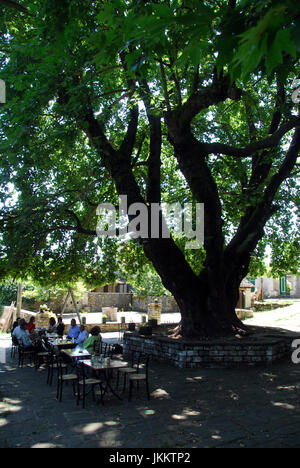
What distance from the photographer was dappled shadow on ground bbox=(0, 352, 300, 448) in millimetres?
5562

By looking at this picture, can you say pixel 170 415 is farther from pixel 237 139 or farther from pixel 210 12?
pixel 237 139

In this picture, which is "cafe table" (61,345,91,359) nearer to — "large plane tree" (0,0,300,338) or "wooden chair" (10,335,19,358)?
"large plane tree" (0,0,300,338)

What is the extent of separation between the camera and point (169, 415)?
6.78 meters

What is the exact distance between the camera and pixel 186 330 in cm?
1248

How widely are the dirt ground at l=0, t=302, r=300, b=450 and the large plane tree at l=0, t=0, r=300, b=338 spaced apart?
317 centimetres

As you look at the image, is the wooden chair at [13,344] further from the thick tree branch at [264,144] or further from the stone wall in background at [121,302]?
the stone wall in background at [121,302]

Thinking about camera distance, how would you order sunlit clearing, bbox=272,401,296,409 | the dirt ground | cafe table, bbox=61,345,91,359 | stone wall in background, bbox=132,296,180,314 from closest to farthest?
1. the dirt ground
2. sunlit clearing, bbox=272,401,296,409
3. cafe table, bbox=61,345,91,359
4. stone wall in background, bbox=132,296,180,314

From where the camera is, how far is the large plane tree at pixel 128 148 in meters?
7.65

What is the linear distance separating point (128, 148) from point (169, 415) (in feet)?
26.8

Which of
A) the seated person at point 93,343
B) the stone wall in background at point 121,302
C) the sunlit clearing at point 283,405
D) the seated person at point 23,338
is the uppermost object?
the seated person at point 93,343

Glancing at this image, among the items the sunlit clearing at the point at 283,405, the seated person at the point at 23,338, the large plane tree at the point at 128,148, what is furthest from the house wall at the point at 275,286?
the sunlit clearing at the point at 283,405

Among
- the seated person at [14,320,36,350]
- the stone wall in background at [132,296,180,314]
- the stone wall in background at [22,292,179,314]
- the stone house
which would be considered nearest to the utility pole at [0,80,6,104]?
the seated person at [14,320,36,350]

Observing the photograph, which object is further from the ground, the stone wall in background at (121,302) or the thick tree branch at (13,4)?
the thick tree branch at (13,4)

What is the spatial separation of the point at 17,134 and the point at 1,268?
6.09 m
